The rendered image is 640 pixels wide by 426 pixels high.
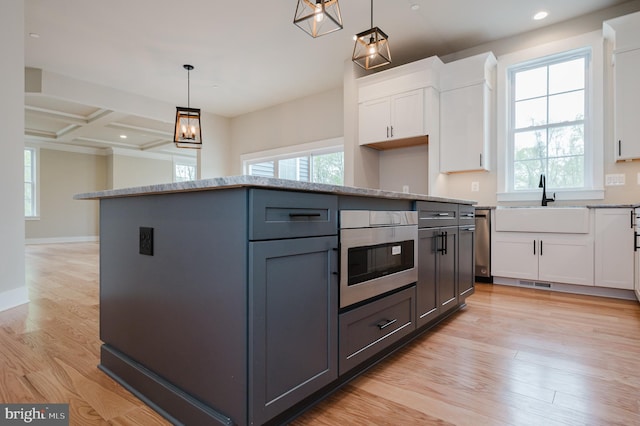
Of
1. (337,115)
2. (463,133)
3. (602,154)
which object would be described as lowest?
(602,154)

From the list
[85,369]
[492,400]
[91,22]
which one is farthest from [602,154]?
[91,22]

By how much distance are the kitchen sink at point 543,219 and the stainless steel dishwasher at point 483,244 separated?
11 cm

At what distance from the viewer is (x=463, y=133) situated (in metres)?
4.07

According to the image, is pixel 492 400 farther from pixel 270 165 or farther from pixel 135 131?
pixel 135 131

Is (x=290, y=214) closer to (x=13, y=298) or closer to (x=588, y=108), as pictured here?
(x=13, y=298)

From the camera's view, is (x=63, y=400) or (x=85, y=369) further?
(x=85, y=369)

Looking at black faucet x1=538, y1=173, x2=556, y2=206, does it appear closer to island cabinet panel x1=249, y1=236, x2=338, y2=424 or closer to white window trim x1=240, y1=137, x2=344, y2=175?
white window trim x1=240, y1=137, x2=344, y2=175

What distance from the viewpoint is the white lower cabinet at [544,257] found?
330 cm

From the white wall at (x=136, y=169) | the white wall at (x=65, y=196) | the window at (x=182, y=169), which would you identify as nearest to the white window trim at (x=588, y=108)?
the window at (x=182, y=169)

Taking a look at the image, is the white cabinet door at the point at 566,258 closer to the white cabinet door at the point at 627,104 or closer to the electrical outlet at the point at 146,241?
the white cabinet door at the point at 627,104

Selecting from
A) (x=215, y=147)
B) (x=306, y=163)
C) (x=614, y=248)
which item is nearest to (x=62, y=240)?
(x=215, y=147)

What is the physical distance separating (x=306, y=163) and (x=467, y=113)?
9.72ft

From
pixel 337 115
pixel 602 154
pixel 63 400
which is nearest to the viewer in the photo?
pixel 63 400

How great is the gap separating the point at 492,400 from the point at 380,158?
154 inches
